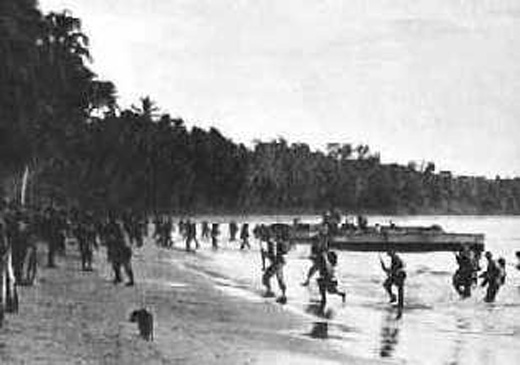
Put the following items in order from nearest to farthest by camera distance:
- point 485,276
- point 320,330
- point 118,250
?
point 320,330 < point 118,250 < point 485,276

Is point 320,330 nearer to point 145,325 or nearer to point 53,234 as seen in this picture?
point 145,325

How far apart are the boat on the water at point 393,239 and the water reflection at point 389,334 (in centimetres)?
4213

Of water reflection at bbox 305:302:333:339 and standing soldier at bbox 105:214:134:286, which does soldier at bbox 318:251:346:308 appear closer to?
water reflection at bbox 305:302:333:339

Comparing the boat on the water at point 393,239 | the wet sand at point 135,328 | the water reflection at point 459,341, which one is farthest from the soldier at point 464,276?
the boat on the water at point 393,239

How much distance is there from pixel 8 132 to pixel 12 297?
26.6 meters

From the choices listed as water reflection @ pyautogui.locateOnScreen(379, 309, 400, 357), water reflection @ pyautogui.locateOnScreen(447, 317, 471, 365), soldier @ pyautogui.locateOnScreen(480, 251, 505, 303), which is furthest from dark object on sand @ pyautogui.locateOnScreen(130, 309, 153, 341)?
soldier @ pyautogui.locateOnScreen(480, 251, 505, 303)

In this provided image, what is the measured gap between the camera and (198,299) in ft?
84.2

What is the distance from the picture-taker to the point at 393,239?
232 ft

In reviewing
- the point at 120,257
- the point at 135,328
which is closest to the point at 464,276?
the point at 120,257

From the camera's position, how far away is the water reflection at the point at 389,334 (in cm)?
1863

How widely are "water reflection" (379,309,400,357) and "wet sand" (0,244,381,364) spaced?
1194mm

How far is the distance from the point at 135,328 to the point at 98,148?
9846cm

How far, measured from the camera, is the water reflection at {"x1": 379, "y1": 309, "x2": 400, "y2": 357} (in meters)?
18.6

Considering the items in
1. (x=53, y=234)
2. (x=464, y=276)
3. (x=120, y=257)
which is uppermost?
(x=53, y=234)
